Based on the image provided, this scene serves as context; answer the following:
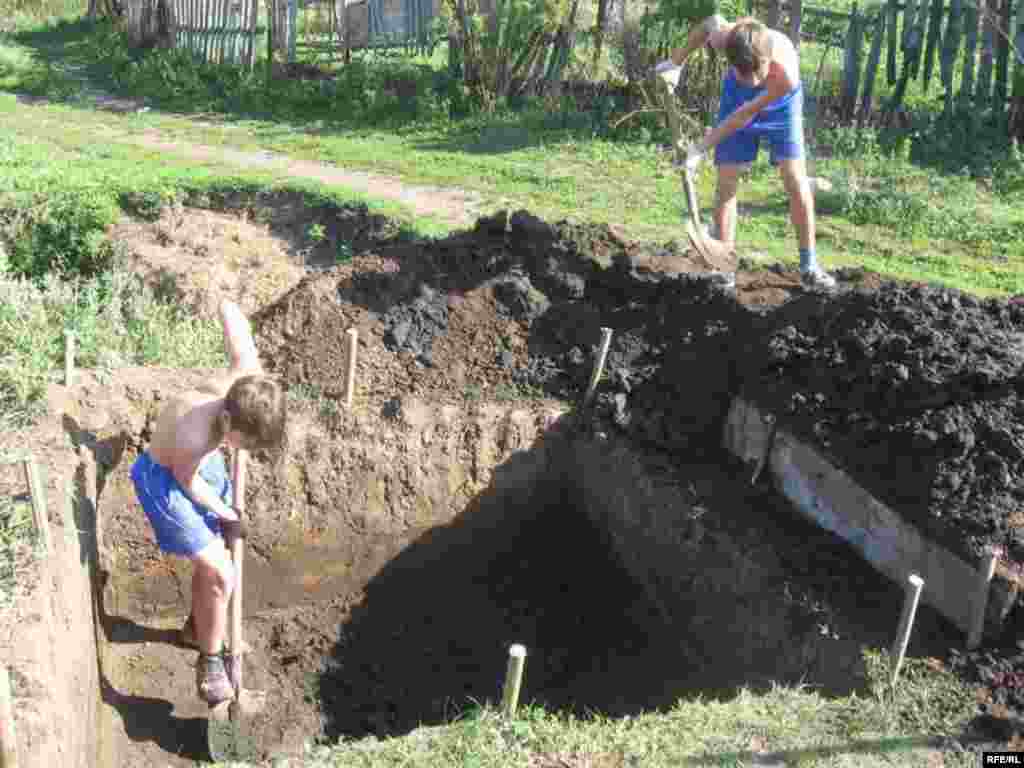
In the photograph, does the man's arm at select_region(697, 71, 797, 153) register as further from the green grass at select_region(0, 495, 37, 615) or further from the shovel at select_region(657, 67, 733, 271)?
the green grass at select_region(0, 495, 37, 615)

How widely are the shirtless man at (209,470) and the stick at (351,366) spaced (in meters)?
0.99

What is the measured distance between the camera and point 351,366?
575cm

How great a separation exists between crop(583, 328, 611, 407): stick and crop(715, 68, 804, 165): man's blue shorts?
1.50 metres

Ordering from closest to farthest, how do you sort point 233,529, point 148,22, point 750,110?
1. point 233,529
2. point 750,110
3. point 148,22

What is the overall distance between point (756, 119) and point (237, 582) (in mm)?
4092

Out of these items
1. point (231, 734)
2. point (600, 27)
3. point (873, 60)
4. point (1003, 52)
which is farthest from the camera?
point (600, 27)

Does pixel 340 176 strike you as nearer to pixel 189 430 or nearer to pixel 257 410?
pixel 189 430

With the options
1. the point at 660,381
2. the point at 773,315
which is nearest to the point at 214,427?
the point at 660,381

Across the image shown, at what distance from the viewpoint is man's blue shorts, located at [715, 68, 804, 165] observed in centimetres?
628

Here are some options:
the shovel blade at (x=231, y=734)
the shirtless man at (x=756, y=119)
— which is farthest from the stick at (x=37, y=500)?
the shirtless man at (x=756, y=119)

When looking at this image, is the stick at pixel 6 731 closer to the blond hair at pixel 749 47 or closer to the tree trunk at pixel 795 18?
the blond hair at pixel 749 47

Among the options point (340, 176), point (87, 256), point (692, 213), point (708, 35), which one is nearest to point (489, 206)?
point (340, 176)

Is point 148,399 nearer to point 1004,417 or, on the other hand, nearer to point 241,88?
point 1004,417

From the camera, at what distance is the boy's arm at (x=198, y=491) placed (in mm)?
4332
